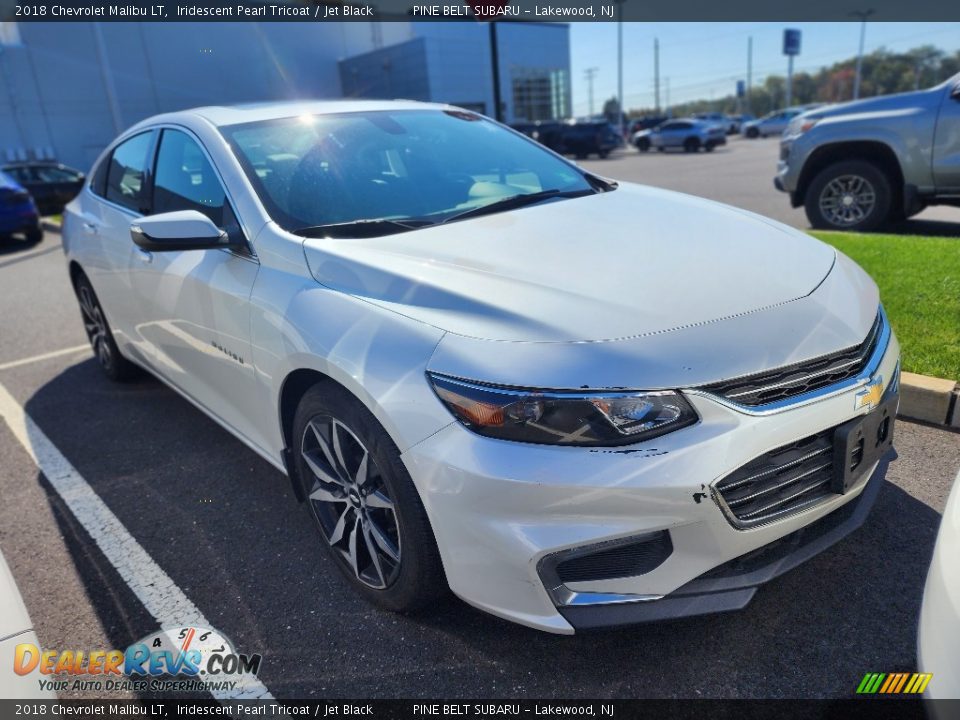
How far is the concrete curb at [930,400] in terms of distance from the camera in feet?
10.9

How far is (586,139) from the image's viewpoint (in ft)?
101

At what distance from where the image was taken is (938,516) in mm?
2705

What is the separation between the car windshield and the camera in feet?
9.20

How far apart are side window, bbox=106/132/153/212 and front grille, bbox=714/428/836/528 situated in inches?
132

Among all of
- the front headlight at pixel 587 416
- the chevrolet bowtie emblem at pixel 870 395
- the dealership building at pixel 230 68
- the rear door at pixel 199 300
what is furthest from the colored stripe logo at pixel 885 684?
the dealership building at pixel 230 68

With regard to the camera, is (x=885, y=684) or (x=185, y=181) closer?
(x=885, y=684)

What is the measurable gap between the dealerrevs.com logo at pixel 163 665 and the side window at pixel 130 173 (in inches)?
93.1

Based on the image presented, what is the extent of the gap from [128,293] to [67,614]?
1902 millimetres

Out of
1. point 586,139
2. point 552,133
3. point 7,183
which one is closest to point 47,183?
point 7,183

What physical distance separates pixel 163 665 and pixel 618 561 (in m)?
1.55

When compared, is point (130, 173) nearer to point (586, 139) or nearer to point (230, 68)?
point (586, 139)

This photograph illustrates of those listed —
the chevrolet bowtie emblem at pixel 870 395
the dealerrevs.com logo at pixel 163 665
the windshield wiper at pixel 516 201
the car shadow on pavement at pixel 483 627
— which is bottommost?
the dealerrevs.com logo at pixel 163 665

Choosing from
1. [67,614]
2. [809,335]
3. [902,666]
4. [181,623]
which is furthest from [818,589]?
[67,614]

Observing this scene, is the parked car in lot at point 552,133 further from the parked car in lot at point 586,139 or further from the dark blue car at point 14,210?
the dark blue car at point 14,210
